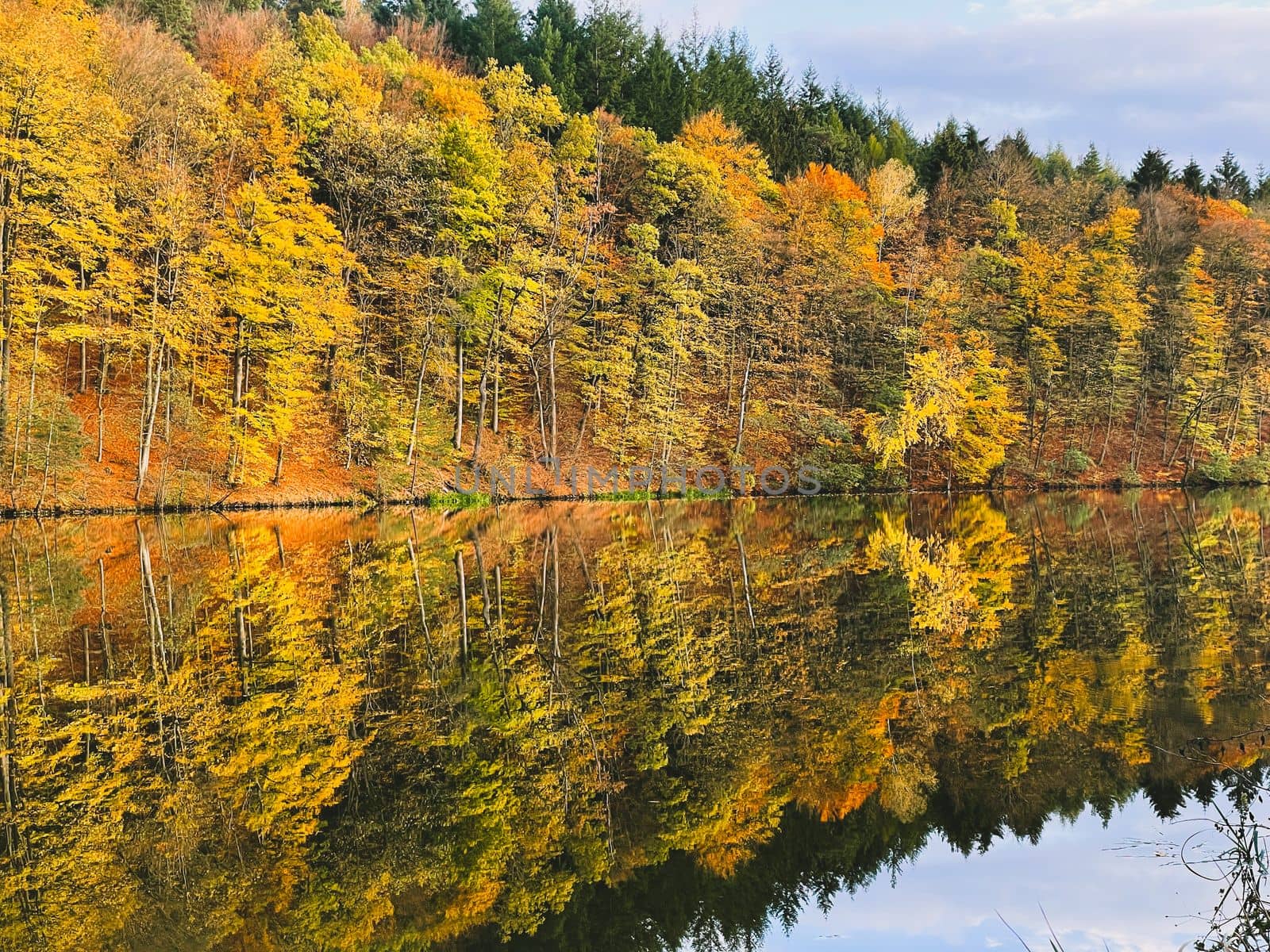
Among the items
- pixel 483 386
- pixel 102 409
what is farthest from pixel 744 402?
pixel 102 409

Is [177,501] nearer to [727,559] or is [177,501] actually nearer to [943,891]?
[727,559]

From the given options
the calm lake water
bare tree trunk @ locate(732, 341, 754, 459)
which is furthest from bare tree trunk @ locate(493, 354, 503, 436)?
the calm lake water

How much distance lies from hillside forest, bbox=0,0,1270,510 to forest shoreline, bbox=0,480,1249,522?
35 centimetres

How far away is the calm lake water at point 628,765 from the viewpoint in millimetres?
4438

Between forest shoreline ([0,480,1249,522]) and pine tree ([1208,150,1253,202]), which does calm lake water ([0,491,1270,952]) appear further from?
pine tree ([1208,150,1253,202])

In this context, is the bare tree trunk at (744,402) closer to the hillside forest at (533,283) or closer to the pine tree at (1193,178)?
the hillside forest at (533,283)

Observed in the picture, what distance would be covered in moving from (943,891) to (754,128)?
62655mm

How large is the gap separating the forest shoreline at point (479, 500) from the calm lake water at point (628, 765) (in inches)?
517

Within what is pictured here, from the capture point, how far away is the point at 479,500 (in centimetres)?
3222

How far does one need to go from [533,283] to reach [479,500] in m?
8.87

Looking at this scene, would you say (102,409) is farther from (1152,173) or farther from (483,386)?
(1152,173)

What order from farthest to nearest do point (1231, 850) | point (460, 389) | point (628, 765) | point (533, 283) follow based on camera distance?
point (533, 283) < point (460, 389) < point (628, 765) < point (1231, 850)

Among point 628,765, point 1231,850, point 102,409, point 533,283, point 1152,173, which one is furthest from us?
point 1152,173

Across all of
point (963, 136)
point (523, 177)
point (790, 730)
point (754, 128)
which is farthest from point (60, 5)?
point (963, 136)
